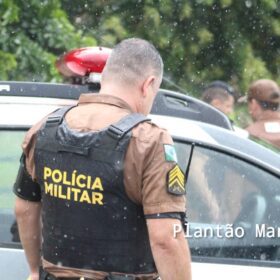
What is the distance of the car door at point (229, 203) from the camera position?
3570mm

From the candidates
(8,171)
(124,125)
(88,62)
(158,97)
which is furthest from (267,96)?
(124,125)

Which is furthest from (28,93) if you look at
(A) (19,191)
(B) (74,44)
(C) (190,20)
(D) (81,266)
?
(C) (190,20)

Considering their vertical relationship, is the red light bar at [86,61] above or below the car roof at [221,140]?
above

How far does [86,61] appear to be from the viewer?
377 centimetres

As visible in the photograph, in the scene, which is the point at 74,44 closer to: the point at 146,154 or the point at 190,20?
the point at 190,20

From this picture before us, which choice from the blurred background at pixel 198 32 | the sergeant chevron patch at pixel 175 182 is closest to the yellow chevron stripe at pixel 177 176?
the sergeant chevron patch at pixel 175 182

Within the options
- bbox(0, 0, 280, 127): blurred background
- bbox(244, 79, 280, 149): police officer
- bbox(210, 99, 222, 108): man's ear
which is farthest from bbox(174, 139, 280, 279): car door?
bbox(0, 0, 280, 127): blurred background

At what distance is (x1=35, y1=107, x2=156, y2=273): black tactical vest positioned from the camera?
2910 millimetres

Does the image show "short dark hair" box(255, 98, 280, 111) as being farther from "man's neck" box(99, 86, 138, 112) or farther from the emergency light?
"man's neck" box(99, 86, 138, 112)

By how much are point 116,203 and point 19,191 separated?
0.45 m

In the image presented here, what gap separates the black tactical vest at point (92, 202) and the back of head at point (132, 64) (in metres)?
0.14

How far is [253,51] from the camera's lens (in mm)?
10031

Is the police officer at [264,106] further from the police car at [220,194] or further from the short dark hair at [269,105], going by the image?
the police car at [220,194]

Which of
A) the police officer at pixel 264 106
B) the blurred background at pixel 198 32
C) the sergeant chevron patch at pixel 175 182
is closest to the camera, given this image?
the sergeant chevron patch at pixel 175 182
